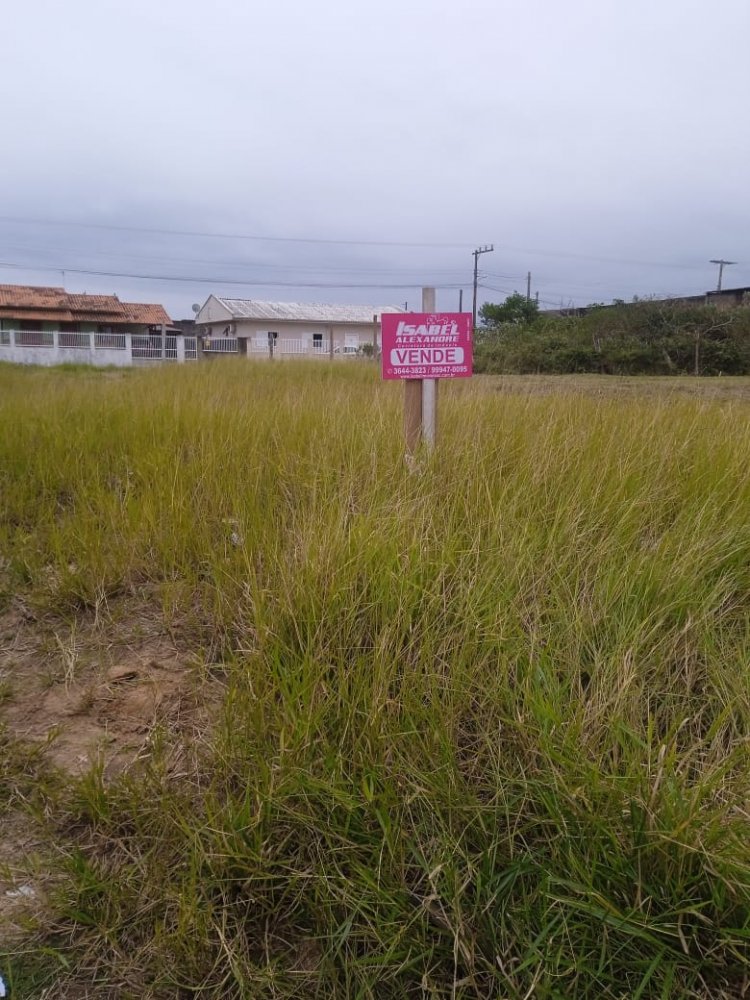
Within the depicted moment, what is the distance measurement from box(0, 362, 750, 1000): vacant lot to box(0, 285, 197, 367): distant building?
23939 mm

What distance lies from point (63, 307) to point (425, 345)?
132 ft

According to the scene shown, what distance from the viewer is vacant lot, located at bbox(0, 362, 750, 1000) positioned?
55.4 inches

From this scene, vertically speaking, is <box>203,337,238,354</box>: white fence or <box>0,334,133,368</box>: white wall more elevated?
<box>203,337,238,354</box>: white fence

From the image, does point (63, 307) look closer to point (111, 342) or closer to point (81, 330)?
point (81, 330)

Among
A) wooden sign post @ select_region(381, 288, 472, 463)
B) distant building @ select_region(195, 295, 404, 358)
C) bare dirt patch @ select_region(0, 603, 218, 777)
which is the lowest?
bare dirt patch @ select_region(0, 603, 218, 777)

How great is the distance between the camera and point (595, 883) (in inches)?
55.9

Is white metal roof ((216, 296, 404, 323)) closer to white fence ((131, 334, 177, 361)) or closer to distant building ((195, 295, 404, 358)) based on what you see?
distant building ((195, 295, 404, 358))

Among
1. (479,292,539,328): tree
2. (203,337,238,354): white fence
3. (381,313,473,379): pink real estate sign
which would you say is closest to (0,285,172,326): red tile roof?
(203,337,238,354): white fence

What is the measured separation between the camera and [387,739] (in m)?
1.74

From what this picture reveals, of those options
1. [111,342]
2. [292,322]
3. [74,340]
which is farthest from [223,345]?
[292,322]

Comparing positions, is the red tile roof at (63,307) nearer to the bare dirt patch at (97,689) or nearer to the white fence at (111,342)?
the white fence at (111,342)

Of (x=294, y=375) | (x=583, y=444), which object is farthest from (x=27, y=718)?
(x=294, y=375)

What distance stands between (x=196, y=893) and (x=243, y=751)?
33 centimetres

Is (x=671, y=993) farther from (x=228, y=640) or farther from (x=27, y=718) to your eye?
(x=27, y=718)
